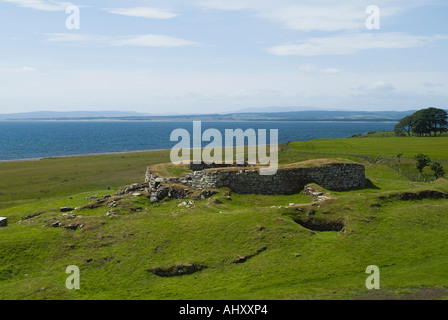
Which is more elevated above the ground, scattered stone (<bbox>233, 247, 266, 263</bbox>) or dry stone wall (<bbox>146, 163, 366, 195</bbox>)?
dry stone wall (<bbox>146, 163, 366, 195</bbox>)

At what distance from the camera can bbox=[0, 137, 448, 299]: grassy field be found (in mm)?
17000

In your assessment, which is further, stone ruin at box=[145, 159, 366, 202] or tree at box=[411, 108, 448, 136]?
tree at box=[411, 108, 448, 136]

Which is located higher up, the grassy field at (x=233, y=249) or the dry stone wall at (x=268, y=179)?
the dry stone wall at (x=268, y=179)

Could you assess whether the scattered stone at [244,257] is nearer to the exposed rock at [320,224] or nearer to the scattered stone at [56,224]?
the exposed rock at [320,224]

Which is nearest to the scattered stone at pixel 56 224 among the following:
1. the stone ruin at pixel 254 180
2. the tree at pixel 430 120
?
the stone ruin at pixel 254 180

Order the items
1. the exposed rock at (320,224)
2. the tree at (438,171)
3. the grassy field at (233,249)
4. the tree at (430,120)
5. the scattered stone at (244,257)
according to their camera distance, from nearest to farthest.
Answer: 1. the grassy field at (233,249)
2. the scattered stone at (244,257)
3. the exposed rock at (320,224)
4. the tree at (438,171)
5. the tree at (430,120)

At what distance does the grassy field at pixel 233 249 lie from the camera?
55.8 ft

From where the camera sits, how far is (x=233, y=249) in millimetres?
20094

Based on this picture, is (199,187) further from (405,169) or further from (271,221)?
(405,169)

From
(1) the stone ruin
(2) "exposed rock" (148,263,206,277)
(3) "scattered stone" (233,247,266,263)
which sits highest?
(1) the stone ruin

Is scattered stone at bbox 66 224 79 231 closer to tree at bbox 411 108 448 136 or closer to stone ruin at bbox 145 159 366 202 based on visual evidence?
stone ruin at bbox 145 159 366 202

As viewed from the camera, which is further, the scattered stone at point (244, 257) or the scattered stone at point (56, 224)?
the scattered stone at point (56, 224)

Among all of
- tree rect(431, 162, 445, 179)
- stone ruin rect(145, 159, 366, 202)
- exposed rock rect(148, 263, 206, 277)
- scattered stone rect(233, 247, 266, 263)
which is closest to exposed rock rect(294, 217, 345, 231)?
scattered stone rect(233, 247, 266, 263)
